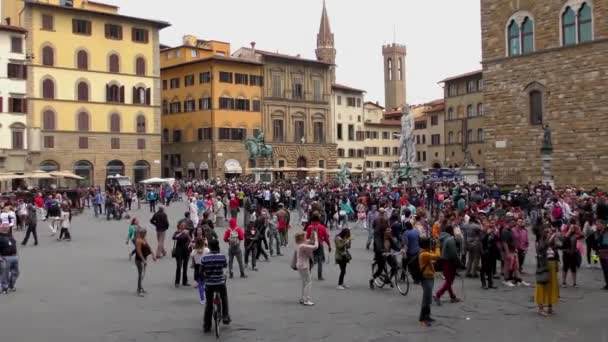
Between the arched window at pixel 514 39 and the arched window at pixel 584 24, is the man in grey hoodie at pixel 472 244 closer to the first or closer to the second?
the arched window at pixel 584 24

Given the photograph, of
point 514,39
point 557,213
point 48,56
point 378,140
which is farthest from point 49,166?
point 378,140

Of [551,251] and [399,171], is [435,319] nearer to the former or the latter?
[551,251]

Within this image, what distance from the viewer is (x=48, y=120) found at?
47.6 m

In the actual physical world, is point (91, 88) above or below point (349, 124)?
above

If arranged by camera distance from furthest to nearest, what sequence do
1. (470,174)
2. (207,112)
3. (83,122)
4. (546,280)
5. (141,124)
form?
(207,112) → (141,124) → (83,122) → (470,174) → (546,280)

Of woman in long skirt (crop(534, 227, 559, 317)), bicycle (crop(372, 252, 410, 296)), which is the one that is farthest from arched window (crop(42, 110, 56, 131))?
woman in long skirt (crop(534, 227, 559, 317))

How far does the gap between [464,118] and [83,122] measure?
1541 inches

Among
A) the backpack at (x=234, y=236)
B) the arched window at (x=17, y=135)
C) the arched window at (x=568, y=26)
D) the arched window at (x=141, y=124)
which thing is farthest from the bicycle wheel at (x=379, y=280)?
the arched window at (x=141, y=124)

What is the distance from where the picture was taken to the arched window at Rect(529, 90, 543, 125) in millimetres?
32094

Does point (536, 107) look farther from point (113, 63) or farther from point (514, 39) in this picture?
point (113, 63)

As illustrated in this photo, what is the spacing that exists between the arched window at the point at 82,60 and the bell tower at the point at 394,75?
2886 inches

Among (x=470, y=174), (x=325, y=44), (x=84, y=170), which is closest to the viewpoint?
(x=470, y=174)

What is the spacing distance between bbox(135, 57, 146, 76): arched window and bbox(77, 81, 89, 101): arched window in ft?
14.5

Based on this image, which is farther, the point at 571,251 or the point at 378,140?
the point at 378,140
